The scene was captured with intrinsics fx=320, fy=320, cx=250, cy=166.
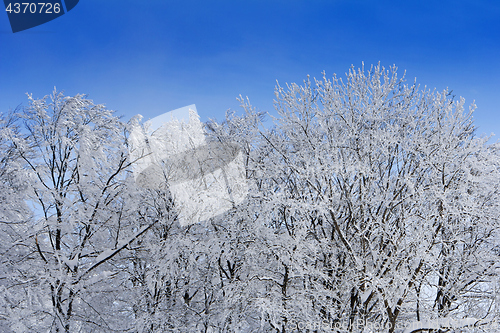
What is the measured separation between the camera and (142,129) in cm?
990

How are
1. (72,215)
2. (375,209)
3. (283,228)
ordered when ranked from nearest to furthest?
1. (72,215)
2. (375,209)
3. (283,228)

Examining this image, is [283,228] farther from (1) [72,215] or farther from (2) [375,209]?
(1) [72,215]

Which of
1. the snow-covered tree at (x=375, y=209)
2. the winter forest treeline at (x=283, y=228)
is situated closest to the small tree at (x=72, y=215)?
the winter forest treeline at (x=283, y=228)

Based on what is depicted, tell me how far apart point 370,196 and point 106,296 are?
7.99 m

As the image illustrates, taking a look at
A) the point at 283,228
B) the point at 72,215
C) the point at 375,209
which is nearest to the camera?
the point at 72,215

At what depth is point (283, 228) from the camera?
9836mm

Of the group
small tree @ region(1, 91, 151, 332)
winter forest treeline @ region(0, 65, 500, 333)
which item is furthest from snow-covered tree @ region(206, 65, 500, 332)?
small tree @ region(1, 91, 151, 332)

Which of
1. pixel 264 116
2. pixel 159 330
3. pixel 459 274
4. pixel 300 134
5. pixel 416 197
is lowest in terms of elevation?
pixel 159 330

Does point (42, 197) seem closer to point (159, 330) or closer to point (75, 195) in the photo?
point (75, 195)

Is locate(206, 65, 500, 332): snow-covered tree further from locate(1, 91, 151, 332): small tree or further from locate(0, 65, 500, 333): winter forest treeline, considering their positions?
locate(1, 91, 151, 332): small tree

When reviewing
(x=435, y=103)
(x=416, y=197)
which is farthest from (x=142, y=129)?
(x=435, y=103)

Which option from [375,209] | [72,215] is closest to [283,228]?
[375,209]

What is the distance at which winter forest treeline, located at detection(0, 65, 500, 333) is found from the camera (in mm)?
7395

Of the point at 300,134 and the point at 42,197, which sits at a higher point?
the point at 300,134
